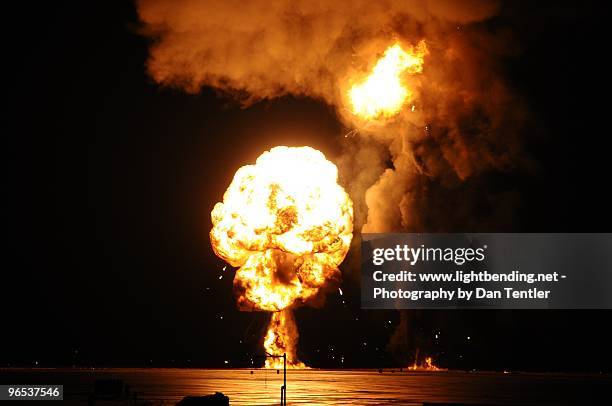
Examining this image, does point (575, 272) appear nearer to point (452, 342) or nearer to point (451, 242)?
point (451, 242)

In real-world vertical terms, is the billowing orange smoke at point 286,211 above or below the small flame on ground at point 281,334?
above

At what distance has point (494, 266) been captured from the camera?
11444cm

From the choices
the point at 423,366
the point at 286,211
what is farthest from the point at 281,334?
the point at 286,211

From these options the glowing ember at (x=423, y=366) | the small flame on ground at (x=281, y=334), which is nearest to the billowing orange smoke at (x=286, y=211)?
the small flame on ground at (x=281, y=334)

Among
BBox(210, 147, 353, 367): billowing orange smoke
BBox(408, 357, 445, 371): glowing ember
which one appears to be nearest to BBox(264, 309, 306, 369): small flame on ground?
BBox(210, 147, 353, 367): billowing orange smoke

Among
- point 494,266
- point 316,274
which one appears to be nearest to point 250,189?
point 316,274

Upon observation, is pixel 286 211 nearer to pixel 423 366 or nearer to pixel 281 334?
pixel 281 334

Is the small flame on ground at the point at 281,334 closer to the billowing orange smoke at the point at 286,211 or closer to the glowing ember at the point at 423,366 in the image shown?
the billowing orange smoke at the point at 286,211

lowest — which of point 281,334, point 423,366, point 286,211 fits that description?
point 423,366

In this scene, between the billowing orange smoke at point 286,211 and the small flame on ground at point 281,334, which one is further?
the small flame on ground at point 281,334

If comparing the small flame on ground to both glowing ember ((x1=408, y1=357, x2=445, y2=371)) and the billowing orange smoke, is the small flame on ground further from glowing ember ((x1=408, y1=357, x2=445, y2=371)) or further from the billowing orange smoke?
glowing ember ((x1=408, y1=357, x2=445, y2=371))

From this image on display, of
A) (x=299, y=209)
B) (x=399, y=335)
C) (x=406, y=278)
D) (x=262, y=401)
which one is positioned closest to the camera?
(x=262, y=401)

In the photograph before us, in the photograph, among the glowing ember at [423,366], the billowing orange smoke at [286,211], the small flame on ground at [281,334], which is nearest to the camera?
the billowing orange smoke at [286,211]

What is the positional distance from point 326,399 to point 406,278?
5309 cm
